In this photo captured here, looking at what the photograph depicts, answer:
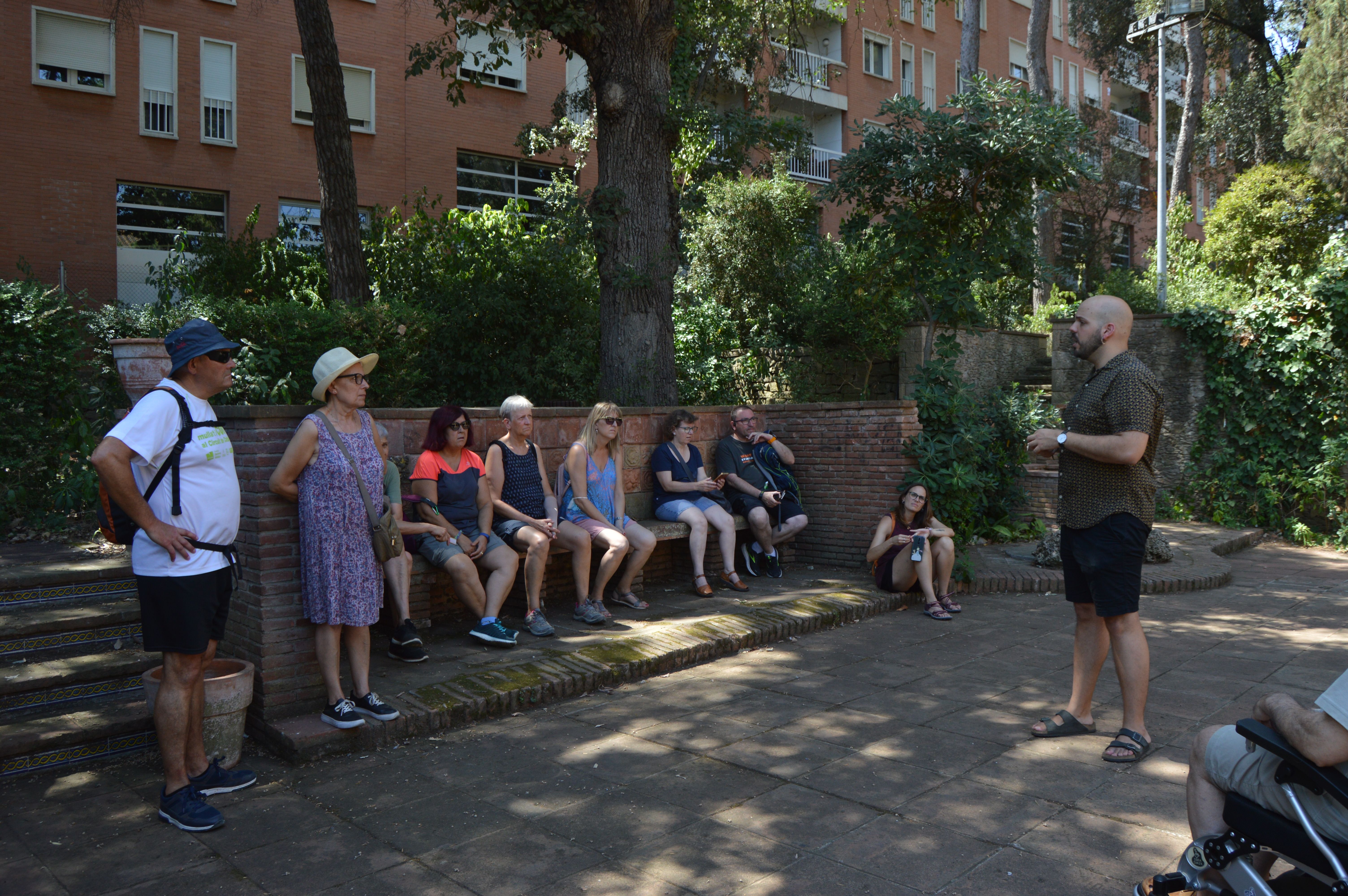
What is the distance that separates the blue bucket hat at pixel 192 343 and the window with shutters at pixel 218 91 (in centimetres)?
1645

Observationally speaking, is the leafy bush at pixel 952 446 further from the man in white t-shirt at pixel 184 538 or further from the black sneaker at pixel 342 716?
the man in white t-shirt at pixel 184 538

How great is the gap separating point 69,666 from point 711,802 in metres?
3.58

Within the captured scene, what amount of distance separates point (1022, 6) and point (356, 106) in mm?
26877

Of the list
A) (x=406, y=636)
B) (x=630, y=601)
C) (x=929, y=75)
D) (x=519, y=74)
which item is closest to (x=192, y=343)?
(x=406, y=636)

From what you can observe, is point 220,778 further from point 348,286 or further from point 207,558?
point 348,286

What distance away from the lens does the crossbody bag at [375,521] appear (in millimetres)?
4969

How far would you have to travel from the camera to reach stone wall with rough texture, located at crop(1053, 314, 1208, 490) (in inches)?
525

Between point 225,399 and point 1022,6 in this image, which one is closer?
point 225,399

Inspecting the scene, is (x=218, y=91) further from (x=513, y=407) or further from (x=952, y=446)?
(x=952, y=446)

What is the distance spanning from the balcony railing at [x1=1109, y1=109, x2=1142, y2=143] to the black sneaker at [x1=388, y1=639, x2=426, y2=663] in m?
38.5

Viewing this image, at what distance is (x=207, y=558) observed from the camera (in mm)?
4199

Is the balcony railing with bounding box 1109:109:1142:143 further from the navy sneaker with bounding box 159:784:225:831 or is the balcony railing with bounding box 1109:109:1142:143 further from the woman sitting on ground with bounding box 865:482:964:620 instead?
the navy sneaker with bounding box 159:784:225:831

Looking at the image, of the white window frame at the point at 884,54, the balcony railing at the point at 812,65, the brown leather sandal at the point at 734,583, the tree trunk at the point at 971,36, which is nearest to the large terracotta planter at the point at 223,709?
the brown leather sandal at the point at 734,583

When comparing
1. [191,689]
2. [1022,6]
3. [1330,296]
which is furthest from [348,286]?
[1022,6]
